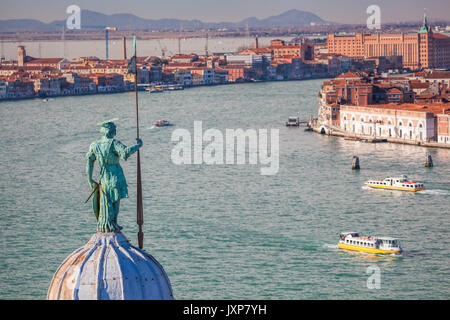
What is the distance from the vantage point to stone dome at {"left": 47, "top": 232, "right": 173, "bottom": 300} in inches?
43.6

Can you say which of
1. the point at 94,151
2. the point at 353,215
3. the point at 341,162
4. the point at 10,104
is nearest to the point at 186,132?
the point at 341,162

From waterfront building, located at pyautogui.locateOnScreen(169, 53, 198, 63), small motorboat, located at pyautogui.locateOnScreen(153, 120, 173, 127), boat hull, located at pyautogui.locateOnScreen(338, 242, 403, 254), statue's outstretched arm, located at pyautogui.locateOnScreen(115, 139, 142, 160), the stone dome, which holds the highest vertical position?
waterfront building, located at pyautogui.locateOnScreen(169, 53, 198, 63)

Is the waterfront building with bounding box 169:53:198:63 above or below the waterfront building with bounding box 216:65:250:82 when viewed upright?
above

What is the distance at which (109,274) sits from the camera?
1.11m

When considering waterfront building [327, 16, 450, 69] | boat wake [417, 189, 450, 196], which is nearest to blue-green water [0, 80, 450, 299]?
boat wake [417, 189, 450, 196]

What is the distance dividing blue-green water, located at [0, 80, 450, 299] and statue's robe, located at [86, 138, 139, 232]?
11.7ft

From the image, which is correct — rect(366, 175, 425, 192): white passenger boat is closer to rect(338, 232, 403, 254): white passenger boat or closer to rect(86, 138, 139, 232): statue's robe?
rect(338, 232, 403, 254): white passenger boat

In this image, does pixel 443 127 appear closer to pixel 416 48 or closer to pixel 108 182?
pixel 108 182

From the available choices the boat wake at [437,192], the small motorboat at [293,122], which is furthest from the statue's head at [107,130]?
the small motorboat at [293,122]

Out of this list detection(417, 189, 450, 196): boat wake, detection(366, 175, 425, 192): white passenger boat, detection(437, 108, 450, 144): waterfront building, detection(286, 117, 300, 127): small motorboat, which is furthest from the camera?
detection(286, 117, 300, 127): small motorboat

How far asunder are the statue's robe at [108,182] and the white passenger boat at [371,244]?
15.1 ft

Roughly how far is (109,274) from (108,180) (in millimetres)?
112

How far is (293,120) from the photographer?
14.6 meters
